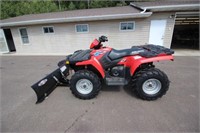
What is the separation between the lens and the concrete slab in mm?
2016

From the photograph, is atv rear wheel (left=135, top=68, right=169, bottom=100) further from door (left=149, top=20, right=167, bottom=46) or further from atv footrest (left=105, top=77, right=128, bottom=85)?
door (left=149, top=20, right=167, bottom=46)

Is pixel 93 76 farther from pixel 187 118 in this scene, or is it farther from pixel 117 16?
pixel 117 16

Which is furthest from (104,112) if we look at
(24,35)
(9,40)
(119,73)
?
(9,40)

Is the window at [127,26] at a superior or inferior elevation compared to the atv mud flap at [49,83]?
superior

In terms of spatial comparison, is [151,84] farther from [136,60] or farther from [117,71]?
[117,71]

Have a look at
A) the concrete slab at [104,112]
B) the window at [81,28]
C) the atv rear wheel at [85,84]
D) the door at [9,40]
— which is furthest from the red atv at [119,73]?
the door at [9,40]

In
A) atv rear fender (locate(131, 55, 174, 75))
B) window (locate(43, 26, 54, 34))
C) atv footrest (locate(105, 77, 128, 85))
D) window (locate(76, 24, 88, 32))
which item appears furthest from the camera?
window (locate(43, 26, 54, 34))

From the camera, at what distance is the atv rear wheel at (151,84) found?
2572 millimetres

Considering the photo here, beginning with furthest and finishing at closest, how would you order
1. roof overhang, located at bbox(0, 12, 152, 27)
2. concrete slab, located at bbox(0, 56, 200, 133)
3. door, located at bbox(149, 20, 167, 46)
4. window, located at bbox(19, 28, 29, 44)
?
window, located at bbox(19, 28, 29, 44) → door, located at bbox(149, 20, 167, 46) → roof overhang, located at bbox(0, 12, 152, 27) → concrete slab, located at bbox(0, 56, 200, 133)

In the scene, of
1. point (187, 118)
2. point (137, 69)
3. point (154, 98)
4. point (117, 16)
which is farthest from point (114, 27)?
point (187, 118)

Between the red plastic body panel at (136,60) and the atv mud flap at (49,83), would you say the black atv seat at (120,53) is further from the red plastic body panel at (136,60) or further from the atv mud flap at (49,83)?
the atv mud flap at (49,83)

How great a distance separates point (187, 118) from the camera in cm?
214

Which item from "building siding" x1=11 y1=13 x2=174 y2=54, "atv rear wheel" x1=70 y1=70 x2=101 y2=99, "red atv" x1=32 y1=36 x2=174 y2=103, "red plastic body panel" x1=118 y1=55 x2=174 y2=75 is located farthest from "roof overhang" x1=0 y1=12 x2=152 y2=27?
"atv rear wheel" x1=70 y1=70 x2=101 y2=99

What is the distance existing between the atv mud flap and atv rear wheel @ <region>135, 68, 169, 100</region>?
6.45 ft
